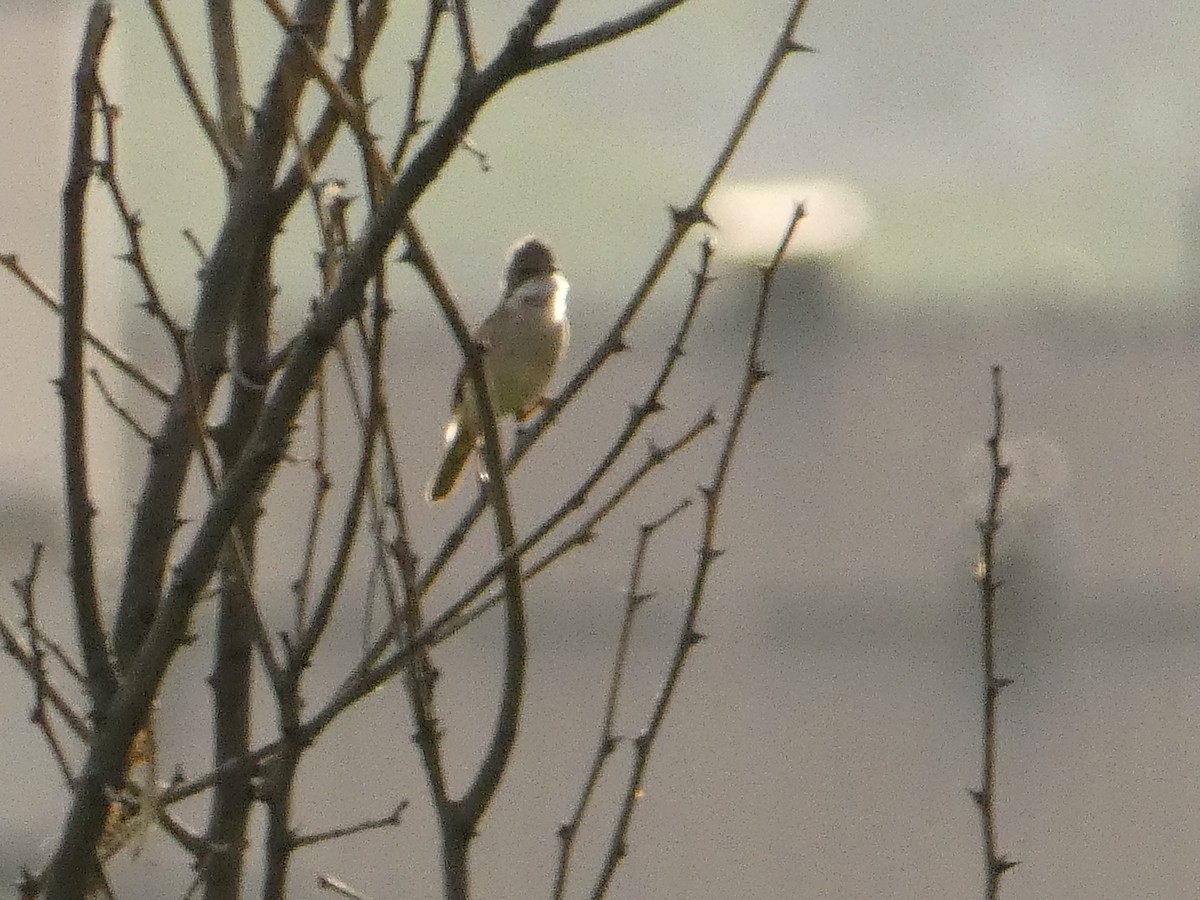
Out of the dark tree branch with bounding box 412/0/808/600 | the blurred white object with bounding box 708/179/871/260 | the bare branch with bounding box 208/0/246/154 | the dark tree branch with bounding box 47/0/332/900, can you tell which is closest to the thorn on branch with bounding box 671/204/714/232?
the dark tree branch with bounding box 412/0/808/600

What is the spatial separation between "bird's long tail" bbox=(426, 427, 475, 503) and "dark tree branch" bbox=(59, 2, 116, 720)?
7.73 ft

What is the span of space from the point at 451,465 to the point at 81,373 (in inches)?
101

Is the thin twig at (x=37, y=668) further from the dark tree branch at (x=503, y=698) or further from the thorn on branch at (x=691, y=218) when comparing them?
the thorn on branch at (x=691, y=218)

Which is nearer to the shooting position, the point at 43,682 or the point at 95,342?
the point at 43,682

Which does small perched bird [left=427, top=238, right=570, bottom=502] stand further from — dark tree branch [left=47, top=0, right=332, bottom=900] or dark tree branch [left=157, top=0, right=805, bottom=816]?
dark tree branch [left=157, top=0, right=805, bottom=816]

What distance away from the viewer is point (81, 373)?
1.93m


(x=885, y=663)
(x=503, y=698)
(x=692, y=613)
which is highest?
(x=885, y=663)

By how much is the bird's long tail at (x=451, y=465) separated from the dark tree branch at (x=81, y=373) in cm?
236

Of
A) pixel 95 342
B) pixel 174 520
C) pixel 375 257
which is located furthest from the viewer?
pixel 95 342

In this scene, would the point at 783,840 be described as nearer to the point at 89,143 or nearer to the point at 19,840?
the point at 19,840

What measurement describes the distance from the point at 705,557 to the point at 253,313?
1.70ft

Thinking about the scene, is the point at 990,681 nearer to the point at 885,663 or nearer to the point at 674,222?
the point at 674,222

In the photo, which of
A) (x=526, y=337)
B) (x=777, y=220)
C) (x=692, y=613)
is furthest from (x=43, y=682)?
(x=777, y=220)

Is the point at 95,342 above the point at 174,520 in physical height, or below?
above
